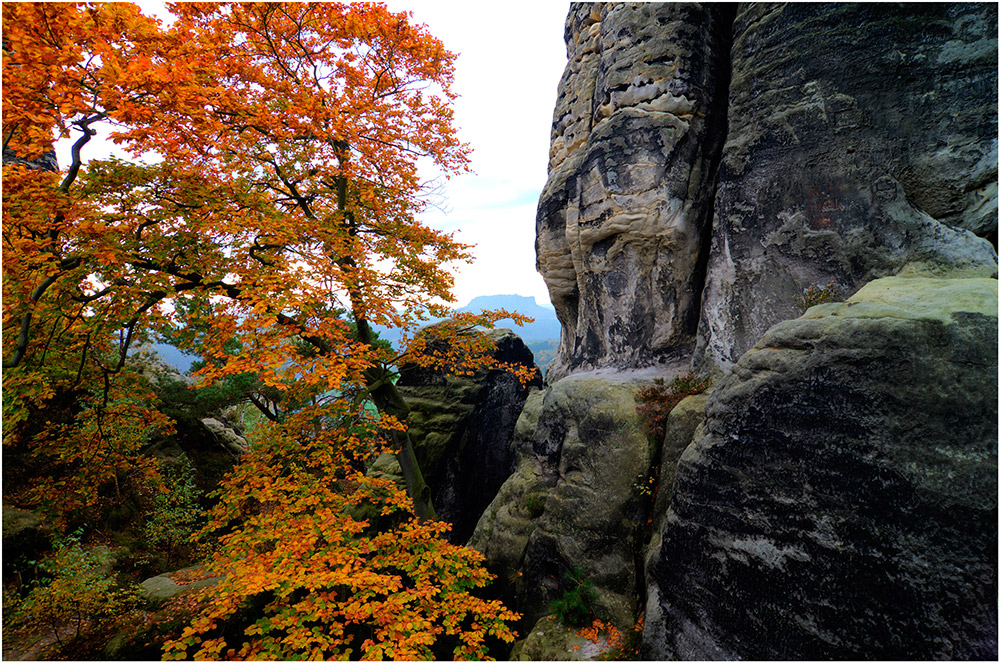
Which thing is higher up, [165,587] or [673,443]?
[673,443]

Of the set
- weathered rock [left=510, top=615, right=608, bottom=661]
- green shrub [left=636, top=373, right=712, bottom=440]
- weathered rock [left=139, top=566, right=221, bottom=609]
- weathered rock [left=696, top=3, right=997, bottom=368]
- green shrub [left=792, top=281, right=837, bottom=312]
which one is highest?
weathered rock [left=696, top=3, right=997, bottom=368]

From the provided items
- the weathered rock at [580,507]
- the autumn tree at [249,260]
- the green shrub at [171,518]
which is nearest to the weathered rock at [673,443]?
the weathered rock at [580,507]

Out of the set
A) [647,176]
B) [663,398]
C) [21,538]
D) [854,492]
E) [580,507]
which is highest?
[647,176]

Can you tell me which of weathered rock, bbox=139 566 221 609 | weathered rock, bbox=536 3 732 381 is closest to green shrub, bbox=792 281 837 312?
weathered rock, bbox=536 3 732 381

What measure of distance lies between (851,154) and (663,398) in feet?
23.0

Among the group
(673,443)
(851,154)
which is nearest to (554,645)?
(673,443)

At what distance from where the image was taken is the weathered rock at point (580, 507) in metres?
9.45

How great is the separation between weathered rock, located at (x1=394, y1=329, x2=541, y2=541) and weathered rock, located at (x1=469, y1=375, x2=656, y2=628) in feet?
19.9

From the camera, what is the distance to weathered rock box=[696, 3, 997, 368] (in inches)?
289

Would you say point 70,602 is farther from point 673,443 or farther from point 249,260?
point 673,443

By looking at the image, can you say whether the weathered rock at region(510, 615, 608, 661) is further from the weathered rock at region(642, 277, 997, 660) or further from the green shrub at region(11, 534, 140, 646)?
the green shrub at region(11, 534, 140, 646)

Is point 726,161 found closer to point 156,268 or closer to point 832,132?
point 832,132

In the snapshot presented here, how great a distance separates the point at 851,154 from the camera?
8109 millimetres

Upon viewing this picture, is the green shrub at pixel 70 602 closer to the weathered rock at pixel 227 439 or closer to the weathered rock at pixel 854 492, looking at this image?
the weathered rock at pixel 227 439
